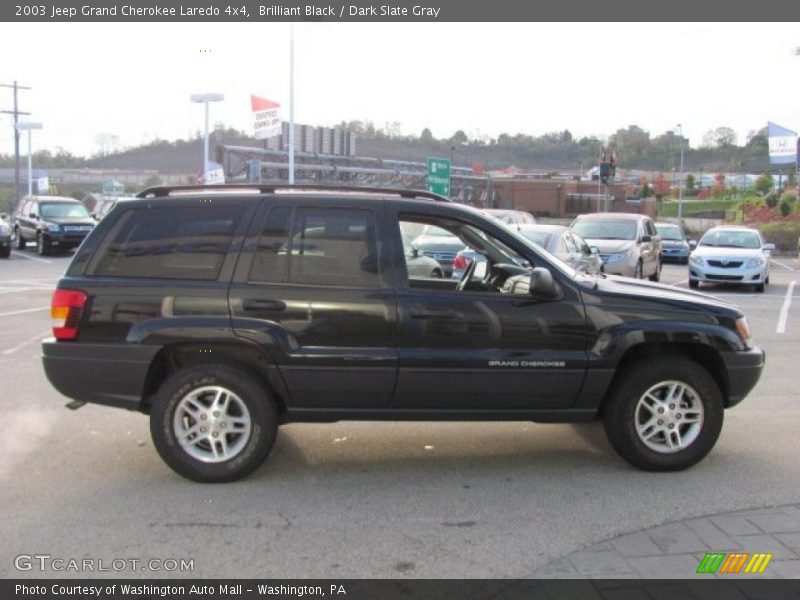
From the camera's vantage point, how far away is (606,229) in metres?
17.1

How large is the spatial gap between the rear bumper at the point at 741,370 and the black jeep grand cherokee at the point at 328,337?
0.02 metres

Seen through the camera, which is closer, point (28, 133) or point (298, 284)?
point (298, 284)

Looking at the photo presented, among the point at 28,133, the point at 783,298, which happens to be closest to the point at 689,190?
the point at 28,133

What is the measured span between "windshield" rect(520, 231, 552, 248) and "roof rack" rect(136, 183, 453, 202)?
7.10 m

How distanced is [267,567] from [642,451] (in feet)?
8.63

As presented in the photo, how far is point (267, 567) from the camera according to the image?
384 centimetres

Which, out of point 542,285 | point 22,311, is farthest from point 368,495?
point 22,311

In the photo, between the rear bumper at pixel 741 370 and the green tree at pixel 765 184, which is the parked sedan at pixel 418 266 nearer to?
the rear bumper at pixel 741 370

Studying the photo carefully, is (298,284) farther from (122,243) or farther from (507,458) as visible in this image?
(507,458)

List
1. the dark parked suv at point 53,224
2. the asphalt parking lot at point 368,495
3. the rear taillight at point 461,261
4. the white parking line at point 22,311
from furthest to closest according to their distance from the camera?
the dark parked suv at point 53,224 → the white parking line at point 22,311 → the rear taillight at point 461,261 → the asphalt parking lot at point 368,495

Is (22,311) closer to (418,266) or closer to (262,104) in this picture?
(418,266)

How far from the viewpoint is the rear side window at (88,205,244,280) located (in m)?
5.00

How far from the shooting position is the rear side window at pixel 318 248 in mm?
5000
